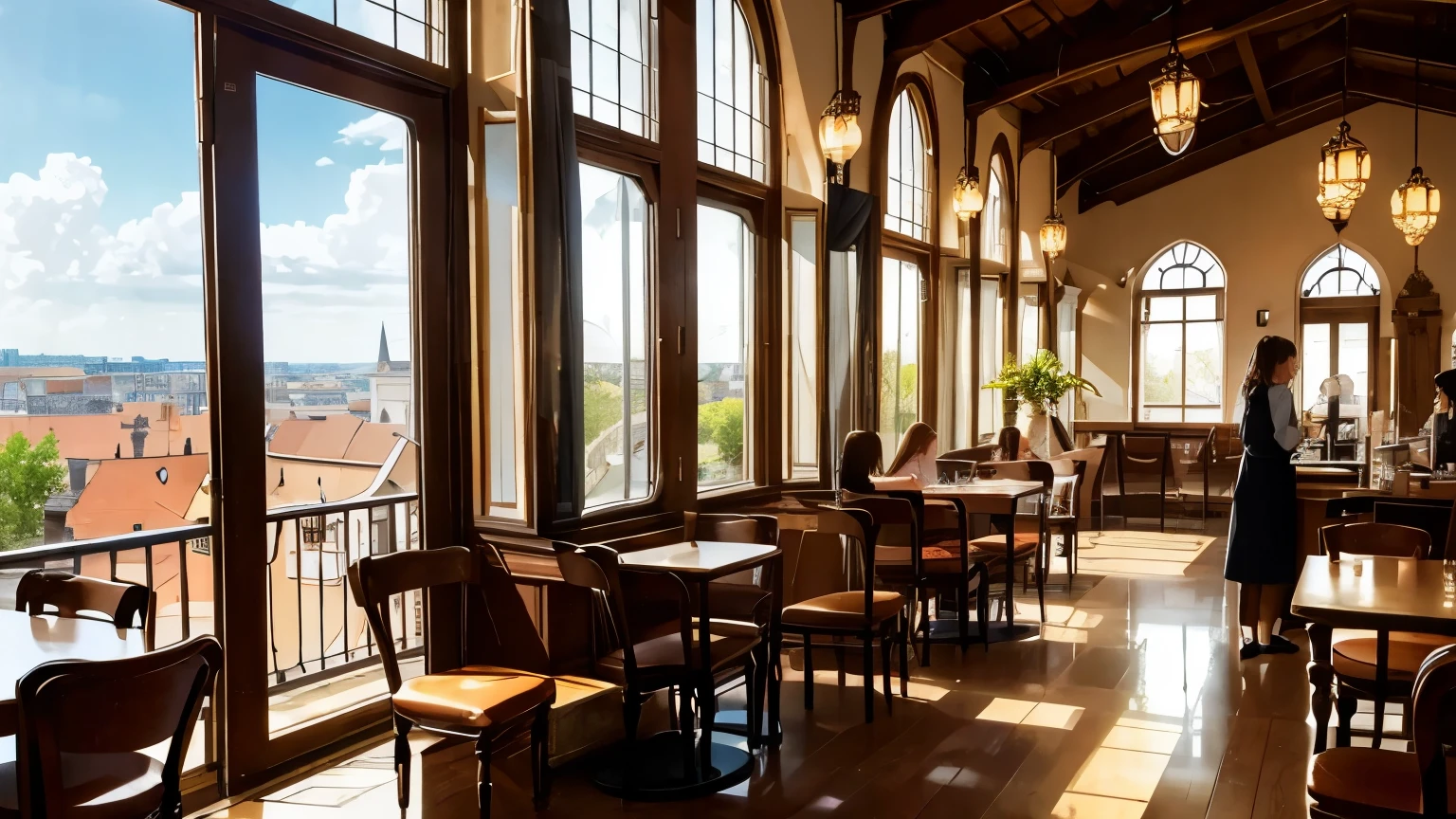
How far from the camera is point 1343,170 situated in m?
7.34

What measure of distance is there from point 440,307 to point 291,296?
599mm

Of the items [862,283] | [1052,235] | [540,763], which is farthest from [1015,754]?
[1052,235]

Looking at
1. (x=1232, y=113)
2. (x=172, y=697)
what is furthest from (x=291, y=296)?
(x=1232, y=113)

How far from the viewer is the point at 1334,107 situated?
41.6 feet

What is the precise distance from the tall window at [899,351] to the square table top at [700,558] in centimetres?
414

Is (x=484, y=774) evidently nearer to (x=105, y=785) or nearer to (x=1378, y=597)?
(x=105, y=785)

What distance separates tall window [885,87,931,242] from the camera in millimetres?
8578

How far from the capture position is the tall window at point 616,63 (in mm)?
4926

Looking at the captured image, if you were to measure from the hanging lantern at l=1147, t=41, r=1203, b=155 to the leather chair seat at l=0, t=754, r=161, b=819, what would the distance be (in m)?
4.63

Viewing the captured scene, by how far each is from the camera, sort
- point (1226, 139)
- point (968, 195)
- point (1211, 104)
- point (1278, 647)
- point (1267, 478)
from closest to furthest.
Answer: point (1267, 478), point (1278, 647), point (968, 195), point (1211, 104), point (1226, 139)

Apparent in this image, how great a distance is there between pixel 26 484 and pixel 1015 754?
3.44 meters

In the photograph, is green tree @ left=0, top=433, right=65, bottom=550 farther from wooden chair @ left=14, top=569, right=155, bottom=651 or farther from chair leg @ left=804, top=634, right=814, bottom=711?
chair leg @ left=804, top=634, right=814, bottom=711

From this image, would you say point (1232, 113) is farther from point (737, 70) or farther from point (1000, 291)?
point (737, 70)

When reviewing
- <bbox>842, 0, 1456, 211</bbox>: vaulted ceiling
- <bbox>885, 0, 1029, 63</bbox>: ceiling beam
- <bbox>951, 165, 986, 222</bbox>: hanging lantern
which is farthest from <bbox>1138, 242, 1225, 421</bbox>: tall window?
<bbox>885, 0, 1029, 63</bbox>: ceiling beam
